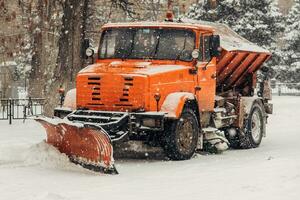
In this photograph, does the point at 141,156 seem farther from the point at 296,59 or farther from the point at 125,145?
the point at 296,59

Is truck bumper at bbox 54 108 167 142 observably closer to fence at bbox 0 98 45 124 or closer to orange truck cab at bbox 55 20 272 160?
orange truck cab at bbox 55 20 272 160

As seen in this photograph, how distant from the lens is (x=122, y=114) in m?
12.4

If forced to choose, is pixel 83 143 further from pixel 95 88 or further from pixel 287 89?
pixel 287 89

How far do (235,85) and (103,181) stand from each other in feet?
25.2

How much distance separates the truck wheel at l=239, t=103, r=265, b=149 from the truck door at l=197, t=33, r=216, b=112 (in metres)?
2.17

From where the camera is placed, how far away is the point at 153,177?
10695mm

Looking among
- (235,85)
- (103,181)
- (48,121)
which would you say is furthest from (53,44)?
(103,181)

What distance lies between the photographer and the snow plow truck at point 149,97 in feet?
39.8

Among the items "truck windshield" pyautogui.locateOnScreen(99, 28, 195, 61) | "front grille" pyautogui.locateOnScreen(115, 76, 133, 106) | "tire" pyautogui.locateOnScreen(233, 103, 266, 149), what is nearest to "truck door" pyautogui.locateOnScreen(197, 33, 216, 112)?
"truck windshield" pyautogui.locateOnScreen(99, 28, 195, 61)

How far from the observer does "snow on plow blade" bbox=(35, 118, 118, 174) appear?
11.2 metres

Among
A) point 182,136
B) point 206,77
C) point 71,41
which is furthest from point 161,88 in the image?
point 71,41

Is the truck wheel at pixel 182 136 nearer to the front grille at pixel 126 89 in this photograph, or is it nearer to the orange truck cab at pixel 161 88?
the orange truck cab at pixel 161 88

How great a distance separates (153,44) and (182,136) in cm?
198

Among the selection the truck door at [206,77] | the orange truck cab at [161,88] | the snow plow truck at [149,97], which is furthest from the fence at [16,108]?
the truck door at [206,77]
